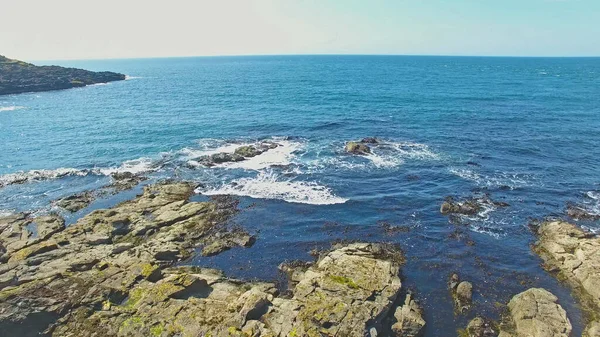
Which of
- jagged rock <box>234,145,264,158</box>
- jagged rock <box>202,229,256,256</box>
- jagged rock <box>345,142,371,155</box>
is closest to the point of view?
jagged rock <box>202,229,256,256</box>

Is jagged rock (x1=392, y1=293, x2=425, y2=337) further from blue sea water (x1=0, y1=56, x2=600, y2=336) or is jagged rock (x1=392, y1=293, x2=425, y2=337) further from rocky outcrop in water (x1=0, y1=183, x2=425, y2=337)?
blue sea water (x1=0, y1=56, x2=600, y2=336)

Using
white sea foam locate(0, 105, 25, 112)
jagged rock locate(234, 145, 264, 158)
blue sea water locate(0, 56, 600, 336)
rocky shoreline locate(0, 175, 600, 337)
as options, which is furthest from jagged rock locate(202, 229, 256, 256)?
white sea foam locate(0, 105, 25, 112)

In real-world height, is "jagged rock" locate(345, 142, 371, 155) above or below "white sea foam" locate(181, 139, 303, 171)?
above

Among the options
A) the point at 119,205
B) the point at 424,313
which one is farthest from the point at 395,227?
the point at 119,205

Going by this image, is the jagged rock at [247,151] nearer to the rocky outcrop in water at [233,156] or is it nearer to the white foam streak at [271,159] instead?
the rocky outcrop in water at [233,156]

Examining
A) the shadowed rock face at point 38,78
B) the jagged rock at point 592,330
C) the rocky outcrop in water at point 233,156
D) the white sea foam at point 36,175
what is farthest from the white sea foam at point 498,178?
the shadowed rock face at point 38,78

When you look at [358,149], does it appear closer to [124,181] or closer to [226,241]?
[226,241]
